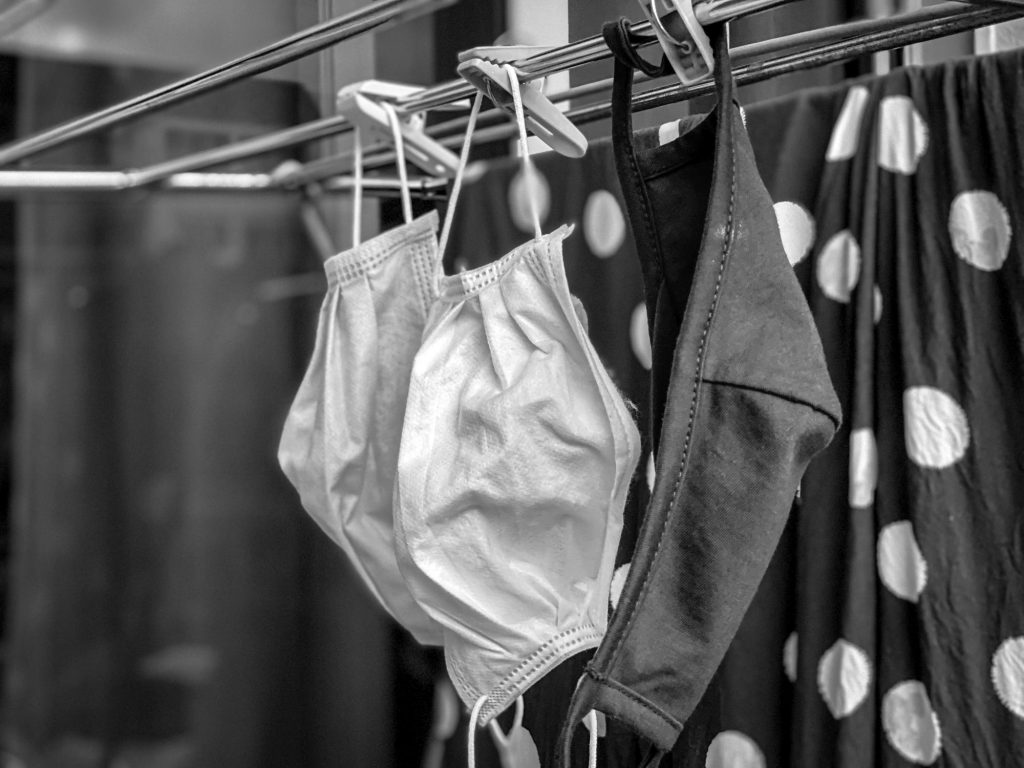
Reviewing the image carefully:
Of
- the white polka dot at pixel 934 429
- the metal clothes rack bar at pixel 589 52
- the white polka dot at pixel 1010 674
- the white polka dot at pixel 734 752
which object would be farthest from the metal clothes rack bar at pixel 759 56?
the white polka dot at pixel 734 752

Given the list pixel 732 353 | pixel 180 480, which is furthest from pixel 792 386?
pixel 180 480

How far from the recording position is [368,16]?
51 centimetres

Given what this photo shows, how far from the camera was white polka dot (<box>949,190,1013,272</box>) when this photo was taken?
0.57 metres

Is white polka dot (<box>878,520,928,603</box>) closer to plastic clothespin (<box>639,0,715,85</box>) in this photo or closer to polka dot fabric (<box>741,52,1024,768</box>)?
polka dot fabric (<box>741,52,1024,768</box>)

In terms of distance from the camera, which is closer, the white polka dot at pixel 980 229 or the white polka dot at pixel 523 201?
the white polka dot at pixel 980 229

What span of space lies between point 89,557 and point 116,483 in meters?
0.09

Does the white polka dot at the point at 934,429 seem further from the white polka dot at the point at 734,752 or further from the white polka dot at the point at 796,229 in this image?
the white polka dot at the point at 734,752

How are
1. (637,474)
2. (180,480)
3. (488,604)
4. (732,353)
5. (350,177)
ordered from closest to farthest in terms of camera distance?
(732,353) < (488,604) < (637,474) < (350,177) < (180,480)

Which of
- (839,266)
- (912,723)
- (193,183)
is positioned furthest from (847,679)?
(193,183)

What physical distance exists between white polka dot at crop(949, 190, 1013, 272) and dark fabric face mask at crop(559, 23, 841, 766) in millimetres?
241

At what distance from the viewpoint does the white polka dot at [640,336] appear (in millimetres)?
774

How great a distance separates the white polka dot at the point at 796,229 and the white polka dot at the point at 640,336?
0.14 metres

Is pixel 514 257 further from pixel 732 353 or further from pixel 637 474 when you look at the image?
pixel 637 474

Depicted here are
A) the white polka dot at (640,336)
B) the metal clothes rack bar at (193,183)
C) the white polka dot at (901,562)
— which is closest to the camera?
the white polka dot at (901,562)
